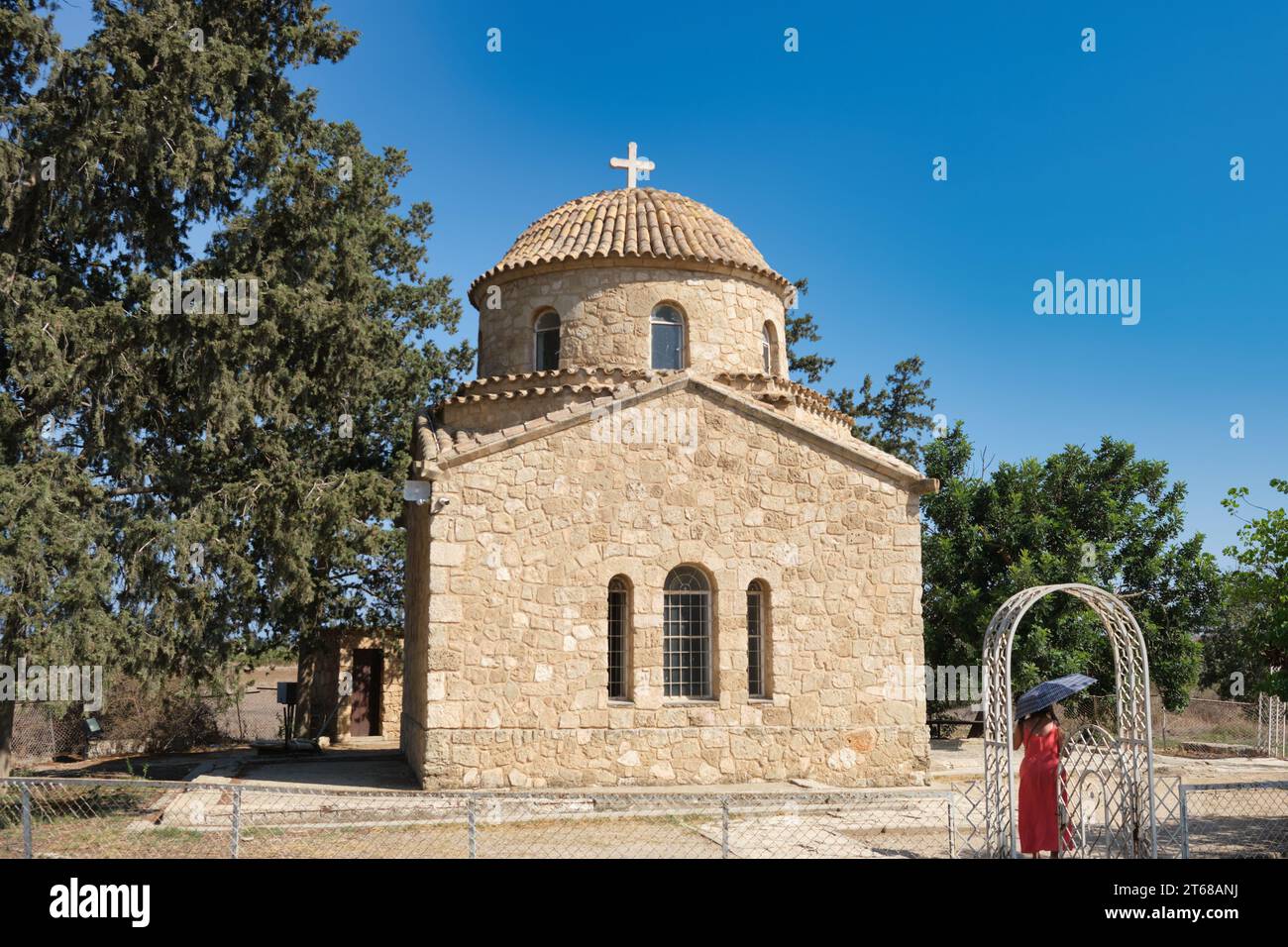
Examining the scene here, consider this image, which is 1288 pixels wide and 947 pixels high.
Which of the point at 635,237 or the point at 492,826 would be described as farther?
the point at 635,237

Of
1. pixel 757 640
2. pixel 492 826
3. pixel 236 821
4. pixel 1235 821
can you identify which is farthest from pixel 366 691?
pixel 1235 821

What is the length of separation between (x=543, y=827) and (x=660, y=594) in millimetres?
3896

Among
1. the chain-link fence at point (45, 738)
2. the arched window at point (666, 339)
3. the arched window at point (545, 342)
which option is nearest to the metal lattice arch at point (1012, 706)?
the arched window at point (666, 339)

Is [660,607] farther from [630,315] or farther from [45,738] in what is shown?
[45,738]

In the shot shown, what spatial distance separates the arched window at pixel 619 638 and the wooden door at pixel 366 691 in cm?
1415

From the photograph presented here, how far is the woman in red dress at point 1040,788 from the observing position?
9672mm

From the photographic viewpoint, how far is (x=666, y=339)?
18.7 m

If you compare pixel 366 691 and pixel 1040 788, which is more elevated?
pixel 1040 788

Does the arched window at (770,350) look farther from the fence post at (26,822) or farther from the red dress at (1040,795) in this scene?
the fence post at (26,822)

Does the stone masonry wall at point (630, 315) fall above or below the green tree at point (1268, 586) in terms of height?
above

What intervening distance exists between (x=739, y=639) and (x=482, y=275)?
8.39m

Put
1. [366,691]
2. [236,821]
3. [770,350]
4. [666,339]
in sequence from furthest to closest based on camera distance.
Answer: [366,691] → [770,350] → [666,339] → [236,821]

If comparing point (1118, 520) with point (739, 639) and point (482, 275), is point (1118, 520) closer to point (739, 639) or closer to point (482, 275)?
point (739, 639)
